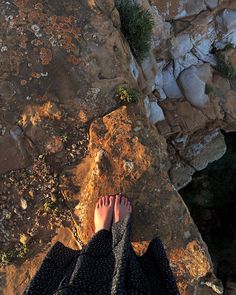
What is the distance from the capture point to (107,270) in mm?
3451

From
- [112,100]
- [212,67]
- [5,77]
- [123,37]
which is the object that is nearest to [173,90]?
[212,67]

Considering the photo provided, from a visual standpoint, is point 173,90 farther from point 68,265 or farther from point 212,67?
point 68,265

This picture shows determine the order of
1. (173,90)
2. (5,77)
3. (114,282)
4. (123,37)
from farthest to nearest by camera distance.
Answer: (173,90) < (123,37) < (5,77) < (114,282)

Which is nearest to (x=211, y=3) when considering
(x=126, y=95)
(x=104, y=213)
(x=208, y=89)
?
(x=208, y=89)

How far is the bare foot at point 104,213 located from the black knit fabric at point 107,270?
0.45 ft

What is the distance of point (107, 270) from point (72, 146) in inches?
63.0

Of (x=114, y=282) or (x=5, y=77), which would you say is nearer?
(x=114, y=282)

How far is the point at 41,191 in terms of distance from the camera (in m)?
4.53

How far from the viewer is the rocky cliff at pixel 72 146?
4359 mm

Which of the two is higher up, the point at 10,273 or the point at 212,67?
the point at 212,67

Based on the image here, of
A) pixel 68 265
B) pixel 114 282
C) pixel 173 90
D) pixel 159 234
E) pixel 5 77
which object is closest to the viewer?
pixel 114 282

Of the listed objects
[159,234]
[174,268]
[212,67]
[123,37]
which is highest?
[123,37]

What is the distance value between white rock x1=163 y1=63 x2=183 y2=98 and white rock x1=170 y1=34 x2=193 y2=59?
246mm

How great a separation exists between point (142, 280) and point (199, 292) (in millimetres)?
1349
